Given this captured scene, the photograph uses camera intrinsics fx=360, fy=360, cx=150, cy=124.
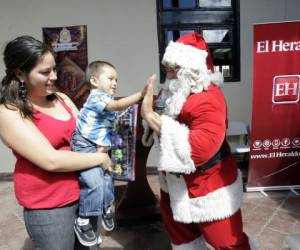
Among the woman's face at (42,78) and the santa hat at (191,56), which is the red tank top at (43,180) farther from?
the santa hat at (191,56)

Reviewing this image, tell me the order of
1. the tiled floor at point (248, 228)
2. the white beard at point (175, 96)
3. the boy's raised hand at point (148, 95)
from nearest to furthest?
1. the boy's raised hand at point (148, 95)
2. the white beard at point (175, 96)
3. the tiled floor at point (248, 228)

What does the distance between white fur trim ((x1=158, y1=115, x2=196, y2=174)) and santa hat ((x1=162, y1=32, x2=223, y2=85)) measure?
32 cm

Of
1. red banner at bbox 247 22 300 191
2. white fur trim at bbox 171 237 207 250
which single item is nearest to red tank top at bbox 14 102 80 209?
white fur trim at bbox 171 237 207 250

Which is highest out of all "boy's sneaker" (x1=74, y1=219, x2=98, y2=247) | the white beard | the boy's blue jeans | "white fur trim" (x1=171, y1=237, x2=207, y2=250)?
the white beard

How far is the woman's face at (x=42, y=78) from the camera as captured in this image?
158 cm

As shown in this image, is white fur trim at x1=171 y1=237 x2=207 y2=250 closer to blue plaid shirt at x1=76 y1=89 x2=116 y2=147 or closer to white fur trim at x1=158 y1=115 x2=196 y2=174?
white fur trim at x1=158 y1=115 x2=196 y2=174

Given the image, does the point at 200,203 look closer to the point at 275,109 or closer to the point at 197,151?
the point at 197,151

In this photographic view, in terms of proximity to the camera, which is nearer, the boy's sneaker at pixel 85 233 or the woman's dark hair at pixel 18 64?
the woman's dark hair at pixel 18 64

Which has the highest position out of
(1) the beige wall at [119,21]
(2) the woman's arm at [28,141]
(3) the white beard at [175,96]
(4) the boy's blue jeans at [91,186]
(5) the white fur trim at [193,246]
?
(1) the beige wall at [119,21]

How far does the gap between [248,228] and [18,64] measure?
8.98 feet

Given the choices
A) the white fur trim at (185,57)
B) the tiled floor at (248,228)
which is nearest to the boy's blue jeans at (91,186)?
the white fur trim at (185,57)

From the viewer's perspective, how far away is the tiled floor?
3256mm

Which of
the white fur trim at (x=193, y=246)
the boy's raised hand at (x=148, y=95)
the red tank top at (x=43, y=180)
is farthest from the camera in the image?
the white fur trim at (x=193, y=246)

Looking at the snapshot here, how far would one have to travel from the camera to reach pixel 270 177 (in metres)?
4.22
